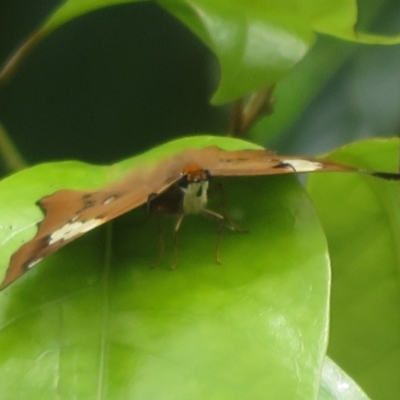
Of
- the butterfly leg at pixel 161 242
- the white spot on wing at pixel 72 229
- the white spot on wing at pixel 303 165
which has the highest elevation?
the white spot on wing at pixel 72 229

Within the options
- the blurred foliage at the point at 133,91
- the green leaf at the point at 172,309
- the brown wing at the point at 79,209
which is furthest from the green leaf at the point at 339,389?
the blurred foliage at the point at 133,91

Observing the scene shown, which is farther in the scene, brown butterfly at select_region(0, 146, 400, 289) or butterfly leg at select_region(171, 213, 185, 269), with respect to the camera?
butterfly leg at select_region(171, 213, 185, 269)

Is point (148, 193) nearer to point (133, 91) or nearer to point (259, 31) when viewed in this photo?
point (259, 31)

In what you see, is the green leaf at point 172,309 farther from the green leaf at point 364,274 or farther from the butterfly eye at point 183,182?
the green leaf at point 364,274

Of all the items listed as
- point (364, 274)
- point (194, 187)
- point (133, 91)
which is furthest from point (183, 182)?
point (133, 91)

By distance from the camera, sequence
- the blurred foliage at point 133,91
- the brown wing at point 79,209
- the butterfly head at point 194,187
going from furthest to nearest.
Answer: the blurred foliage at point 133,91
the butterfly head at point 194,187
the brown wing at point 79,209

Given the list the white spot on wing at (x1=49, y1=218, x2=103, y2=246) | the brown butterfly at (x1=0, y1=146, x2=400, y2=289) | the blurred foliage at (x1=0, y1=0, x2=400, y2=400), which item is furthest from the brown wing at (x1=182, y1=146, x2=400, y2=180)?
the blurred foliage at (x1=0, y1=0, x2=400, y2=400)

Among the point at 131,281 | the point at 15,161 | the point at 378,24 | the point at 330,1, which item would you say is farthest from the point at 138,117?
the point at 131,281

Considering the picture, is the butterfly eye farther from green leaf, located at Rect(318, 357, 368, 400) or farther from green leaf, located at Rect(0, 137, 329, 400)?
green leaf, located at Rect(318, 357, 368, 400)
